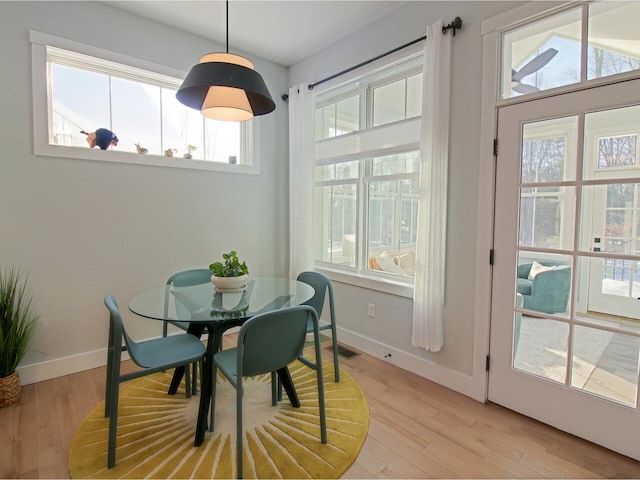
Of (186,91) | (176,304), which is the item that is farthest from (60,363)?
(186,91)

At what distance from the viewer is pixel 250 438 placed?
73.9 inches

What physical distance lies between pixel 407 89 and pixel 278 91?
62.9 inches

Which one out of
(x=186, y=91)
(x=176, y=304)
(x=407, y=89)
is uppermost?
(x=407, y=89)

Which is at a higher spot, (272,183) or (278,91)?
(278,91)

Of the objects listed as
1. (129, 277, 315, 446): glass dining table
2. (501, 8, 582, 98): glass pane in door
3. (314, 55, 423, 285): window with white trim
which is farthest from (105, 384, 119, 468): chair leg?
(501, 8, 582, 98): glass pane in door

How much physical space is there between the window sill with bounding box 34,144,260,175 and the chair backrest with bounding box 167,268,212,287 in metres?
1.07

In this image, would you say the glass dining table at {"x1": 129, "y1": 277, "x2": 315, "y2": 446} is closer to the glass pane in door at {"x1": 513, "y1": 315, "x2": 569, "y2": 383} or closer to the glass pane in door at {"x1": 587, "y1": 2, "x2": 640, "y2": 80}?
the glass pane in door at {"x1": 513, "y1": 315, "x2": 569, "y2": 383}

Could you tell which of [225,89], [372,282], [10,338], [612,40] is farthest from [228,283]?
[612,40]

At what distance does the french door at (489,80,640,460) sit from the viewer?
5.81 ft

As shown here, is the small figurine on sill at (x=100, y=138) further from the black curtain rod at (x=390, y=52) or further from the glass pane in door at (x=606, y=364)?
the glass pane in door at (x=606, y=364)

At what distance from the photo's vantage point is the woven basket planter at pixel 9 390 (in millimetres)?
2195

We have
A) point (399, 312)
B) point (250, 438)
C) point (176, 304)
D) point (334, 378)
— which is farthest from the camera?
point (399, 312)

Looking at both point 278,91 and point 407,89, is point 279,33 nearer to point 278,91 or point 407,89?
point 278,91

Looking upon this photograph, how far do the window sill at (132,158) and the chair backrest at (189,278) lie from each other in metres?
1.07
